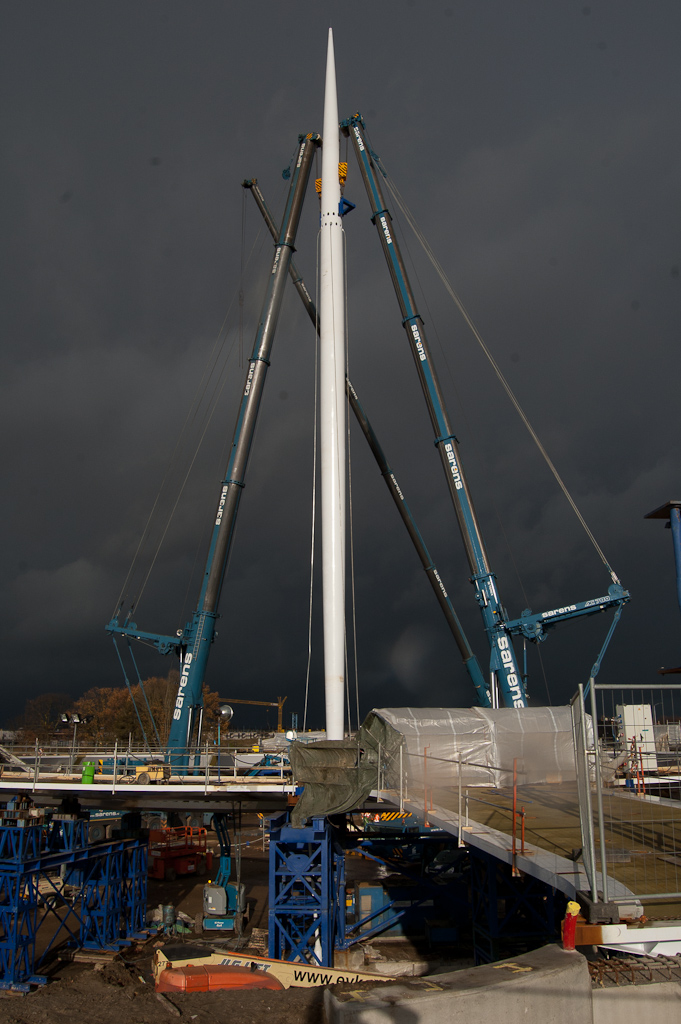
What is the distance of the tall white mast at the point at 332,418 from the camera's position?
938 inches

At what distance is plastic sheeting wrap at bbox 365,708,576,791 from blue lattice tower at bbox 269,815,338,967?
3.46 metres

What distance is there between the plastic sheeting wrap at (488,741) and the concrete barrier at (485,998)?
12.6 m

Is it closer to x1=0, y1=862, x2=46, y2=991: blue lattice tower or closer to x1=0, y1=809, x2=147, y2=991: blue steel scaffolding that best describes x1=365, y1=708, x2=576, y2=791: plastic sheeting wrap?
x1=0, y1=809, x2=147, y2=991: blue steel scaffolding

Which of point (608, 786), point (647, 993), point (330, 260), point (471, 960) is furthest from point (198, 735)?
point (647, 993)

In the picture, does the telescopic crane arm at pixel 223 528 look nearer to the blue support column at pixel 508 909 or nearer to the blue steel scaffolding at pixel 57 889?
the blue steel scaffolding at pixel 57 889

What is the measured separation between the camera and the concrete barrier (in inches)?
217

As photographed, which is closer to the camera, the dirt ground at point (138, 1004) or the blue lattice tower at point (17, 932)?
the dirt ground at point (138, 1004)

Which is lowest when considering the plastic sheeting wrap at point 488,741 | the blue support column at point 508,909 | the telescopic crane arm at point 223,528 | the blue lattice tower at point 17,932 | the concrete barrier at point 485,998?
the blue lattice tower at point 17,932

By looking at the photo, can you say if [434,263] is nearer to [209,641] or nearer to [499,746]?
[209,641]

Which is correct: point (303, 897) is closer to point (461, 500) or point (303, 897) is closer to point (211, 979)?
point (211, 979)

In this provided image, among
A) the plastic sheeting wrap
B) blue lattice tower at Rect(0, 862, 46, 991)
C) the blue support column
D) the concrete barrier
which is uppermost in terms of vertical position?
the plastic sheeting wrap

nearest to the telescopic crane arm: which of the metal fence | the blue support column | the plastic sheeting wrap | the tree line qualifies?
the plastic sheeting wrap

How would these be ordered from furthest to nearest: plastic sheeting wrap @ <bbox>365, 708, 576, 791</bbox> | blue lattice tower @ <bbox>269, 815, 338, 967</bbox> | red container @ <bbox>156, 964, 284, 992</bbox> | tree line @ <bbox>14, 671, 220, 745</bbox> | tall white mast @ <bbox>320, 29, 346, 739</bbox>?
tree line @ <bbox>14, 671, 220, 745</bbox> < tall white mast @ <bbox>320, 29, 346, 739</bbox> < plastic sheeting wrap @ <bbox>365, 708, 576, 791</bbox> < blue lattice tower @ <bbox>269, 815, 338, 967</bbox> < red container @ <bbox>156, 964, 284, 992</bbox>

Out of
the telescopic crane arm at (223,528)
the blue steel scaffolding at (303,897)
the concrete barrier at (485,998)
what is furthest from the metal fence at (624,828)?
the telescopic crane arm at (223,528)
